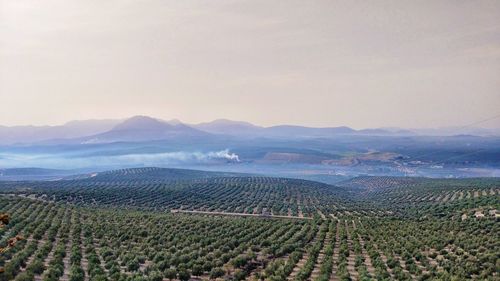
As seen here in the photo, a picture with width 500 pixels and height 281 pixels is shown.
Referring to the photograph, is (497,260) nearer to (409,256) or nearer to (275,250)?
(409,256)

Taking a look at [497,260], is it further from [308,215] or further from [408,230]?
[308,215]

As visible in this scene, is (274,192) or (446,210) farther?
(274,192)

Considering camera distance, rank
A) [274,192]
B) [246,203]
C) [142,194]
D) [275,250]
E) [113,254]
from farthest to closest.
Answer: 1. [274,192]
2. [142,194]
3. [246,203]
4. [275,250]
5. [113,254]

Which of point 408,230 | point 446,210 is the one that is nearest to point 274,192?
point 446,210

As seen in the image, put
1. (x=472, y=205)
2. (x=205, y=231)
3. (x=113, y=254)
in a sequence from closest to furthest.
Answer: (x=113, y=254), (x=205, y=231), (x=472, y=205)

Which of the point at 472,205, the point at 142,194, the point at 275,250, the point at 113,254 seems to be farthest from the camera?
the point at 142,194

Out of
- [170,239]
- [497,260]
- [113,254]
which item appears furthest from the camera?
[170,239]

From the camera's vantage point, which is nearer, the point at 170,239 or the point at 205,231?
the point at 170,239

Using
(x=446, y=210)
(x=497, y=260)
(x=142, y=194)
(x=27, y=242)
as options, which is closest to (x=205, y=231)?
(x=27, y=242)
